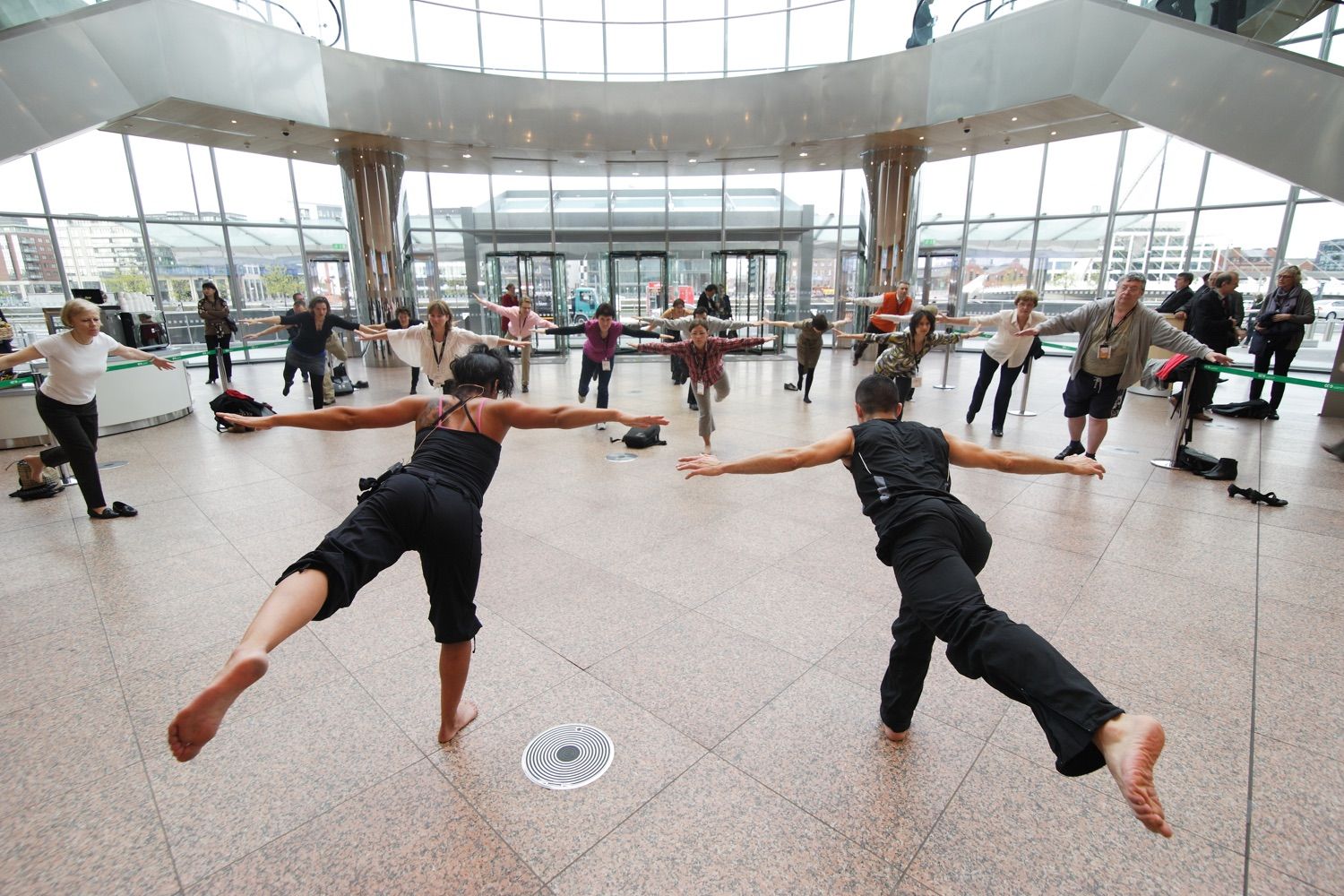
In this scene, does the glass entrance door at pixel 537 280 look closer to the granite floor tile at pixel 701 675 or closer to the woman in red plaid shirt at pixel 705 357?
the woman in red plaid shirt at pixel 705 357

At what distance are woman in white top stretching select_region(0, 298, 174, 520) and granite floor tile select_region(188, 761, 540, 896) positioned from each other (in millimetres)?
4601

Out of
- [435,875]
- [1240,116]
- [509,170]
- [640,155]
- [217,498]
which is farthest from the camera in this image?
[509,170]

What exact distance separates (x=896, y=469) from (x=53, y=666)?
4.20 m

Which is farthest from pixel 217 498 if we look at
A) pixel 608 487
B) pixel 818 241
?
pixel 818 241

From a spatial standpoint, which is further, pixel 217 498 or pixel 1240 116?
pixel 1240 116

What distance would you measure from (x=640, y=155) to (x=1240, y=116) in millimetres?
11915

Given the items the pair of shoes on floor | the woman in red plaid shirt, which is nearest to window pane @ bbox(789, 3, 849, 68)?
the woman in red plaid shirt

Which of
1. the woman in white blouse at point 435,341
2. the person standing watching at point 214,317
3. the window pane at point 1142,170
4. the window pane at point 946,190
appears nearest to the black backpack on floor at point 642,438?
the woman in white blouse at point 435,341

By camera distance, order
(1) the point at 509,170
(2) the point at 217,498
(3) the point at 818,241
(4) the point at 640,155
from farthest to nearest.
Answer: (3) the point at 818,241
(1) the point at 509,170
(4) the point at 640,155
(2) the point at 217,498

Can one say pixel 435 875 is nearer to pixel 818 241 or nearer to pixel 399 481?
pixel 399 481

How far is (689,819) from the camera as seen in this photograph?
2.11 m

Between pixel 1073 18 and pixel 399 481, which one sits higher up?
pixel 1073 18

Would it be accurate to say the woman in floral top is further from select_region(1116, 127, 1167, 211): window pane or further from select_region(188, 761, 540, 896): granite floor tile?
select_region(1116, 127, 1167, 211): window pane

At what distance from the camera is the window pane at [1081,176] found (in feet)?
52.9
